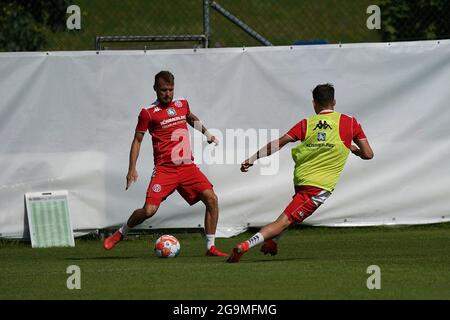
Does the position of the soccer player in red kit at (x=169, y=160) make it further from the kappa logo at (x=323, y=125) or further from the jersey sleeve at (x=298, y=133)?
the kappa logo at (x=323, y=125)

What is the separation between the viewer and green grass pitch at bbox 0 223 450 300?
8.80 metres

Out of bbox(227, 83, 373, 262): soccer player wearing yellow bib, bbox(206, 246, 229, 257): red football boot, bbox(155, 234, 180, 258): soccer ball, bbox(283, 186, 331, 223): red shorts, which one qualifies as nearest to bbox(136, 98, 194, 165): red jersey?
bbox(155, 234, 180, 258): soccer ball

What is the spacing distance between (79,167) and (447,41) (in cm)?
484

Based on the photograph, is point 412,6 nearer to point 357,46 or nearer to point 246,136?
point 357,46

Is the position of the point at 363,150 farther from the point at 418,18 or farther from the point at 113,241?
the point at 418,18

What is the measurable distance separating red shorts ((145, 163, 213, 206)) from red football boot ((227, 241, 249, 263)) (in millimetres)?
1516

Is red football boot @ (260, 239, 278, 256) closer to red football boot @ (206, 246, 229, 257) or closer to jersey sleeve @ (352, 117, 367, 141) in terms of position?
red football boot @ (206, 246, 229, 257)

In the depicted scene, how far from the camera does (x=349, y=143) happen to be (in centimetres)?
1098

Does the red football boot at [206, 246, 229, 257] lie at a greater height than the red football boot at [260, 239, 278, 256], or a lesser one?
lesser

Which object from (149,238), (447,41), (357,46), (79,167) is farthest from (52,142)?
(447,41)

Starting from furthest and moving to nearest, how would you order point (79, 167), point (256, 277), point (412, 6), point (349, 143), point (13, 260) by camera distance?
point (412, 6) < point (79, 167) < point (13, 260) < point (349, 143) < point (256, 277)

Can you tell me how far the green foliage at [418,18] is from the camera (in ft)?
52.9

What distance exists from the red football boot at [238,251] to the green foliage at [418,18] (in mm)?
6463

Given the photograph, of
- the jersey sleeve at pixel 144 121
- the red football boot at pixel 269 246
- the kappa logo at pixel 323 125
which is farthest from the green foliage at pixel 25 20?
the kappa logo at pixel 323 125
